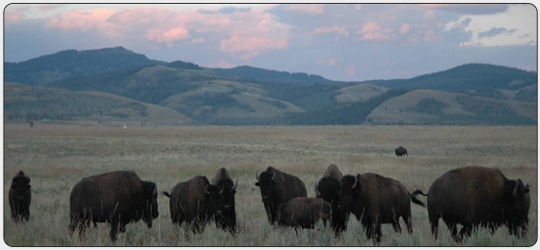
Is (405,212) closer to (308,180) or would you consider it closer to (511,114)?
(308,180)

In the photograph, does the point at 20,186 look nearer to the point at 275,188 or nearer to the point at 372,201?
the point at 275,188

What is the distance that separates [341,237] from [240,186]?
10.2m

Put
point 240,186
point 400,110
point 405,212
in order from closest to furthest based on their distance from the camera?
1. point 405,212
2. point 240,186
3. point 400,110

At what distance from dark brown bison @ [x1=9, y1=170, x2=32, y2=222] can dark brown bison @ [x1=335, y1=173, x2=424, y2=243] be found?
644cm

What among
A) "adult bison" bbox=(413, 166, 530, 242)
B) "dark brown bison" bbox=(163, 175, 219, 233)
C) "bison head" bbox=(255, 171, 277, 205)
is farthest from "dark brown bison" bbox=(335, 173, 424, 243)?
"dark brown bison" bbox=(163, 175, 219, 233)

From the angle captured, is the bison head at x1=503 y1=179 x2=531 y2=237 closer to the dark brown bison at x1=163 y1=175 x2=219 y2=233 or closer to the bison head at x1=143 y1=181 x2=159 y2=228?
the dark brown bison at x1=163 y1=175 x2=219 y2=233

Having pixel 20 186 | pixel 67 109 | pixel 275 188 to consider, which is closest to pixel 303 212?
pixel 275 188

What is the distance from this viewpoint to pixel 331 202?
383 inches

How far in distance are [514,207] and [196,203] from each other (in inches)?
215

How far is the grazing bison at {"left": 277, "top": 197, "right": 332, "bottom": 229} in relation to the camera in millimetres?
9836

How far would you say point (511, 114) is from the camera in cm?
14550

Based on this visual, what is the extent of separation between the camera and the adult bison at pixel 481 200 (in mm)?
7633

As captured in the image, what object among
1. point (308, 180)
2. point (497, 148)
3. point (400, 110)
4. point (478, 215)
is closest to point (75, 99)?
point (400, 110)

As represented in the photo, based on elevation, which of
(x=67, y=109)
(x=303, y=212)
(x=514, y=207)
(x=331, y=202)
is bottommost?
(x=303, y=212)
